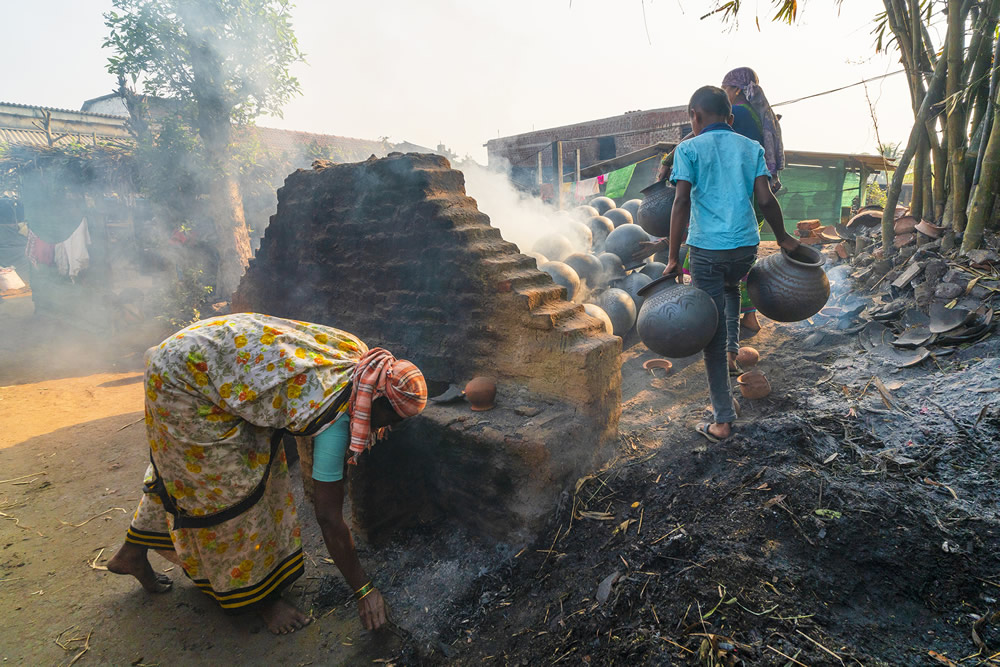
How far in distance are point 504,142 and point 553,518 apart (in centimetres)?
2238

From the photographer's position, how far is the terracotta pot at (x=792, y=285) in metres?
3.01

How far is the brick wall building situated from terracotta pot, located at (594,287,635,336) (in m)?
10.4

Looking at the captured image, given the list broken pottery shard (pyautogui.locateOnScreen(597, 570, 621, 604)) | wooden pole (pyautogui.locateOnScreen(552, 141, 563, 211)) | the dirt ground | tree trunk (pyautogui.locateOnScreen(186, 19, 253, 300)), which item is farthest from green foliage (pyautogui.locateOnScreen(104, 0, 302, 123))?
broken pottery shard (pyautogui.locateOnScreen(597, 570, 621, 604))

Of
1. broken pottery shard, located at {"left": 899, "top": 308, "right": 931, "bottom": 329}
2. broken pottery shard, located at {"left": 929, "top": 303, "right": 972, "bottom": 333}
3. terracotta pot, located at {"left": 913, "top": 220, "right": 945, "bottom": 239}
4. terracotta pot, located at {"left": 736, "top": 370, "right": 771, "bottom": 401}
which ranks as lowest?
terracotta pot, located at {"left": 736, "top": 370, "right": 771, "bottom": 401}

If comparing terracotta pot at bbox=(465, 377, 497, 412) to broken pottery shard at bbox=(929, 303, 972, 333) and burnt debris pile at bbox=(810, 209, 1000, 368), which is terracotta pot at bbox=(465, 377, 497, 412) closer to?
burnt debris pile at bbox=(810, 209, 1000, 368)

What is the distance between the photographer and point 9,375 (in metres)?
8.30

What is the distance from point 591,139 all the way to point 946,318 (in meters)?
17.0

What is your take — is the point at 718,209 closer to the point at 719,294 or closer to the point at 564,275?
the point at 719,294

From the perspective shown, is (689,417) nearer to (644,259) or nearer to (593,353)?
(593,353)

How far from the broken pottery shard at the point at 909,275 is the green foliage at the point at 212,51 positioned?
1106cm

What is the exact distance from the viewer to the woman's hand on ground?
237 cm

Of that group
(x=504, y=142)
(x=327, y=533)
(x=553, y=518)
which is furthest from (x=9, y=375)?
(x=504, y=142)

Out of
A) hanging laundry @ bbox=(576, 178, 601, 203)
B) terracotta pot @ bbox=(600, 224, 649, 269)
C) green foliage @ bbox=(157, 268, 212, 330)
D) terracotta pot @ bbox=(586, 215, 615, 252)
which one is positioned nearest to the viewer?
terracotta pot @ bbox=(600, 224, 649, 269)

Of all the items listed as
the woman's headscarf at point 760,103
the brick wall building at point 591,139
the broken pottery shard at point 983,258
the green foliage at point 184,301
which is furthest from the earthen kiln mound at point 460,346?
the brick wall building at point 591,139
